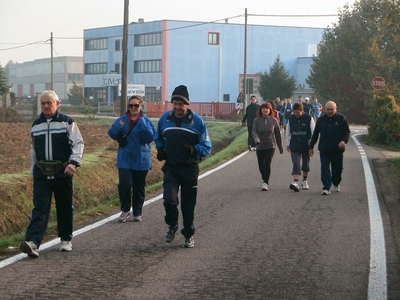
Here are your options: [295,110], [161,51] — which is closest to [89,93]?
[161,51]

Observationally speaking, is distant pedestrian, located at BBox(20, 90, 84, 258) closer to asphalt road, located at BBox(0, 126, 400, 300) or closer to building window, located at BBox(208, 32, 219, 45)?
asphalt road, located at BBox(0, 126, 400, 300)

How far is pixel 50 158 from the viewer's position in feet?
28.7

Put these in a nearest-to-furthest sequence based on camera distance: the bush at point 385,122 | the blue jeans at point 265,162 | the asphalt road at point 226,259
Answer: the asphalt road at point 226,259, the blue jeans at point 265,162, the bush at point 385,122

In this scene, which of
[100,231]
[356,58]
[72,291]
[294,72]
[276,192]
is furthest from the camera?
Answer: [294,72]

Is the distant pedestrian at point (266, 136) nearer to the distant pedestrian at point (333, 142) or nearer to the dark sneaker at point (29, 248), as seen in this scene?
the distant pedestrian at point (333, 142)

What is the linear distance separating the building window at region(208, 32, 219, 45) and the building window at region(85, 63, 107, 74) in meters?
14.7

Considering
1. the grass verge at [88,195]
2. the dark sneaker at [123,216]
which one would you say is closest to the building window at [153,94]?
the grass verge at [88,195]

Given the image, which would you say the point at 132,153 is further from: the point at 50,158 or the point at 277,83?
the point at 277,83

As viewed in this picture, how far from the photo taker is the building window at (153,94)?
8415cm

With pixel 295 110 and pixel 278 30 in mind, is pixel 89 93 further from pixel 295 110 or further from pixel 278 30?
pixel 295 110

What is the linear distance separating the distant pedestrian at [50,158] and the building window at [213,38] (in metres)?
75.5

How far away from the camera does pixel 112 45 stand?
9094 centimetres

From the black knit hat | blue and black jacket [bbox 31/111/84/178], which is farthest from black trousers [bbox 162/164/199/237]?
blue and black jacket [bbox 31/111/84/178]

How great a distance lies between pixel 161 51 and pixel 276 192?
69467 millimetres
